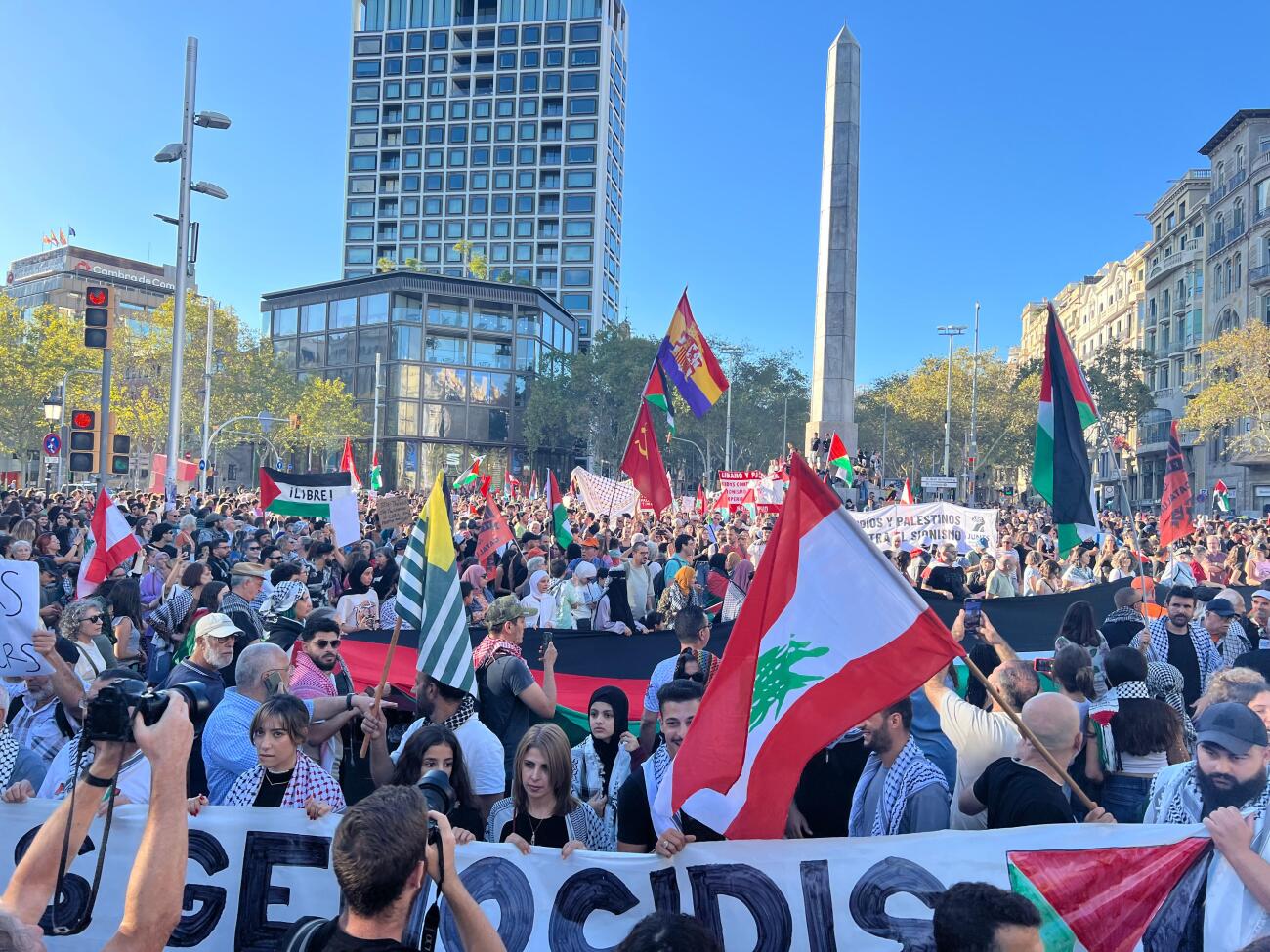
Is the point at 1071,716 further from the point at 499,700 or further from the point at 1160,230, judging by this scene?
the point at 1160,230

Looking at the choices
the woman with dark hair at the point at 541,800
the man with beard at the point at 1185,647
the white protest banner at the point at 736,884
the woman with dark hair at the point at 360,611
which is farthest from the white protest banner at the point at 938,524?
the white protest banner at the point at 736,884

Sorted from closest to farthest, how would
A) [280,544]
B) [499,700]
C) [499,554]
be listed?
[499,700]
[280,544]
[499,554]

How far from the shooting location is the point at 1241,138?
206ft

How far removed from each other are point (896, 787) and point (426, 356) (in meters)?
64.5

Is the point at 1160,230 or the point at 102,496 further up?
the point at 1160,230

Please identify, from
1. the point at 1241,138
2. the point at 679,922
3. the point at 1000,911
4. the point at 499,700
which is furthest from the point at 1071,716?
the point at 1241,138

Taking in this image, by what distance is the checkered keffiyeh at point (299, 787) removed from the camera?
13.7 ft

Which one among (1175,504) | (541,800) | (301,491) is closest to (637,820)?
(541,800)

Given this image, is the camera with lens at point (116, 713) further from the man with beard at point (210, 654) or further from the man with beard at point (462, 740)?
the man with beard at point (210, 654)

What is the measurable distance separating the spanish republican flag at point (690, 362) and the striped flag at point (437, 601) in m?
11.2

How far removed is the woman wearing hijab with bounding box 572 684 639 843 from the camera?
4.93 m

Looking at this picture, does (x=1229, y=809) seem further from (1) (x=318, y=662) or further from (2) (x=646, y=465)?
(2) (x=646, y=465)

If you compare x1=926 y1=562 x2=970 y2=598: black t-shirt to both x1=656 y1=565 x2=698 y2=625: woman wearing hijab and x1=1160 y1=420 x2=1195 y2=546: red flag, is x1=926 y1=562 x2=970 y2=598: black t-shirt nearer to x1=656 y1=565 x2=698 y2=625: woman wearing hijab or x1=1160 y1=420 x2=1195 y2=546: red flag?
x1=656 y1=565 x2=698 y2=625: woman wearing hijab

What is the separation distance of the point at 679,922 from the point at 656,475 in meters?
12.3
